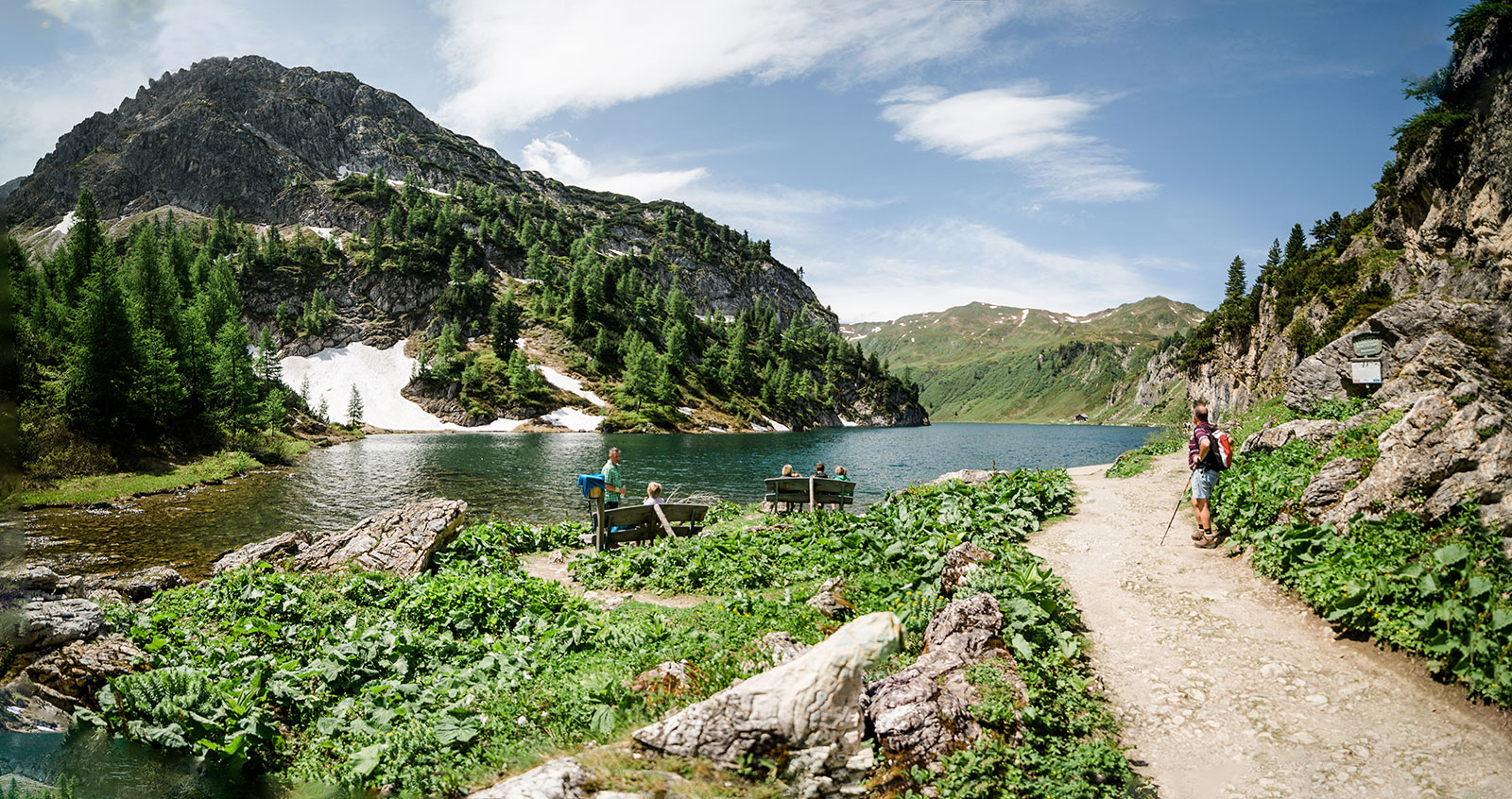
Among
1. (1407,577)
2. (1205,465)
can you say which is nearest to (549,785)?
(1407,577)

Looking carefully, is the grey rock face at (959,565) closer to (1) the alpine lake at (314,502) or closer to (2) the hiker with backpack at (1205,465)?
(2) the hiker with backpack at (1205,465)

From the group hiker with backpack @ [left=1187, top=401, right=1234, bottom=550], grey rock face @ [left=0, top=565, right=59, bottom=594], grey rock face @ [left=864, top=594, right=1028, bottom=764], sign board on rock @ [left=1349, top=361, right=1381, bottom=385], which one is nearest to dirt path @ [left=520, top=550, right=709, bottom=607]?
grey rock face @ [left=864, top=594, right=1028, bottom=764]

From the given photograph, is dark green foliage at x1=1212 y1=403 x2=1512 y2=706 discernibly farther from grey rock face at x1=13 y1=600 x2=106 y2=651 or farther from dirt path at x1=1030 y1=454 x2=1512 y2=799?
grey rock face at x1=13 y1=600 x2=106 y2=651

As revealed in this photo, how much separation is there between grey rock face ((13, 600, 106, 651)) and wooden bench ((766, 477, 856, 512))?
16.2 m

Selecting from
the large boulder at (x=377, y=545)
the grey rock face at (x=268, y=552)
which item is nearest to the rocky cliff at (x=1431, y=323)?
the large boulder at (x=377, y=545)

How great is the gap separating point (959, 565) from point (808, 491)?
441 inches

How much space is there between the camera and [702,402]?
171000 mm

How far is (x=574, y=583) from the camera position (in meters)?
15.4

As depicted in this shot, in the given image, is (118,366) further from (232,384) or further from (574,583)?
(574,583)

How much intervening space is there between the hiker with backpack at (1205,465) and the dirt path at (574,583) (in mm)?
10900

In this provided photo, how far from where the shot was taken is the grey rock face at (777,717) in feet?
21.9

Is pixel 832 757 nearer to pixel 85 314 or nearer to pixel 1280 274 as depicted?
pixel 85 314

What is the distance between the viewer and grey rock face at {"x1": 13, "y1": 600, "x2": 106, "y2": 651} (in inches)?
323

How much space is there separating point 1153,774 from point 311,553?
19.1 m
